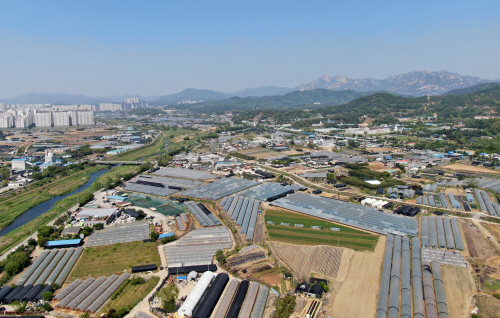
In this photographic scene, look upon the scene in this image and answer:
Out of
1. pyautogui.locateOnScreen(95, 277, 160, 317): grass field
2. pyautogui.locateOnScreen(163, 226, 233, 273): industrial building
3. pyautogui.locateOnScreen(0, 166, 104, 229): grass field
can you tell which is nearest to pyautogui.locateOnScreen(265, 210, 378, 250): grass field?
pyautogui.locateOnScreen(163, 226, 233, 273): industrial building

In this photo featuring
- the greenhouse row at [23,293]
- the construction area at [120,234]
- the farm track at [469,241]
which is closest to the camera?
the greenhouse row at [23,293]

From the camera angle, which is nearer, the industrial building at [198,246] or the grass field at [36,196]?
the industrial building at [198,246]

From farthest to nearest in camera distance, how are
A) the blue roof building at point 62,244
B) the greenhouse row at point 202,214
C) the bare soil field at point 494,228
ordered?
the greenhouse row at point 202,214 < the bare soil field at point 494,228 < the blue roof building at point 62,244

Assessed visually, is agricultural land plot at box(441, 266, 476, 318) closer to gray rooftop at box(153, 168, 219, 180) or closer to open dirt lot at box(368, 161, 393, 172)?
open dirt lot at box(368, 161, 393, 172)

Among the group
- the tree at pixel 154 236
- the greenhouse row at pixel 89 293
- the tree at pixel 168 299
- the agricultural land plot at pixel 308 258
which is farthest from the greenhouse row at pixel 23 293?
the agricultural land plot at pixel 308 258

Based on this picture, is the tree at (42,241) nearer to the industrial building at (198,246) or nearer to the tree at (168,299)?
the industrial building at (198,246)
